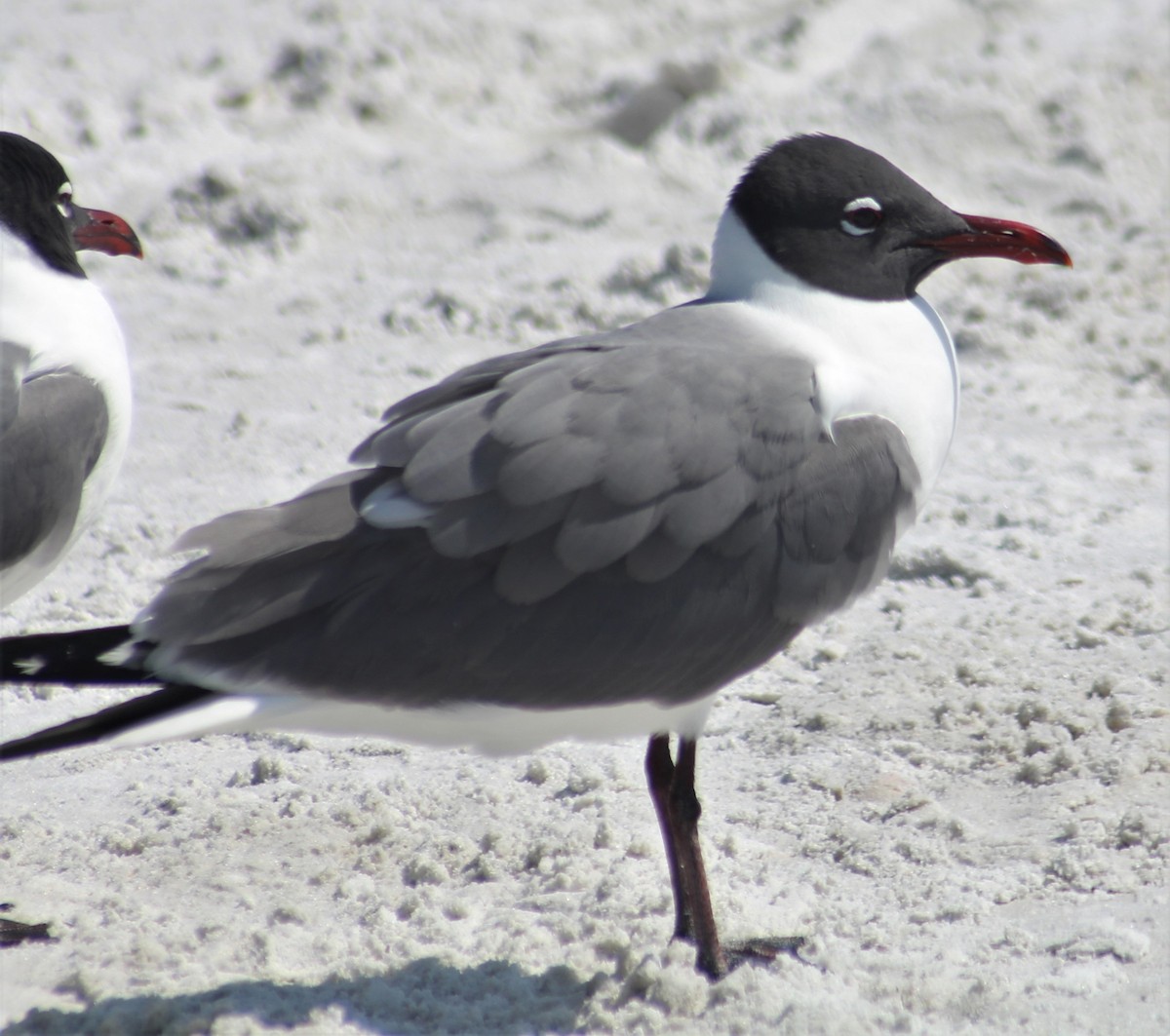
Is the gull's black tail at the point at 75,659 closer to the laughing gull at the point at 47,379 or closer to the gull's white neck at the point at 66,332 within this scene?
the laughing gull at the point at 47,379

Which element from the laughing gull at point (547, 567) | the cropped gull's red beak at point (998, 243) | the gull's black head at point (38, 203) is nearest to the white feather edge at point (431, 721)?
the laughing gull at point (547, 567)

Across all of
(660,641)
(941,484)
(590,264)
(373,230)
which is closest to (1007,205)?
(590,264)

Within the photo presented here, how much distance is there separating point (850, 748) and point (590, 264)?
2.97 m

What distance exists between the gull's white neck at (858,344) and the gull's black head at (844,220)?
0.11 ft

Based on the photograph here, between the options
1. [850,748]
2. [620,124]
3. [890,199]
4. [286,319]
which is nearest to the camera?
[890,199]

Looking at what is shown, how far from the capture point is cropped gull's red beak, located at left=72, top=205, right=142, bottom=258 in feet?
13.5

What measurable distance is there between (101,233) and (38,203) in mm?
253

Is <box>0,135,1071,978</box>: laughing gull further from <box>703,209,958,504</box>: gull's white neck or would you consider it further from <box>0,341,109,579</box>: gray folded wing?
<box>0,341,109,579</box>: gray folded wing

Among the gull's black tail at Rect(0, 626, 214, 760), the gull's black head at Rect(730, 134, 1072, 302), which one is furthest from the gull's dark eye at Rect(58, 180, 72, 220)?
the gull's black head at Rect(730, 134, 1072, 302)

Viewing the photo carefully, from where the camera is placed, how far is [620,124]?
7.25 m

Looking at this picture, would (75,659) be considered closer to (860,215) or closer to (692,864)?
(692,864)

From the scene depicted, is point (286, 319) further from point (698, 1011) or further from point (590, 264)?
point (698, 1011)

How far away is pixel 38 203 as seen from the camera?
3930 millimetres

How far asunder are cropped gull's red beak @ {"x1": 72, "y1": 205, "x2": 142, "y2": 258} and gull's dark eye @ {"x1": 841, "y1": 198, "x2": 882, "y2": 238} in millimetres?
1884
